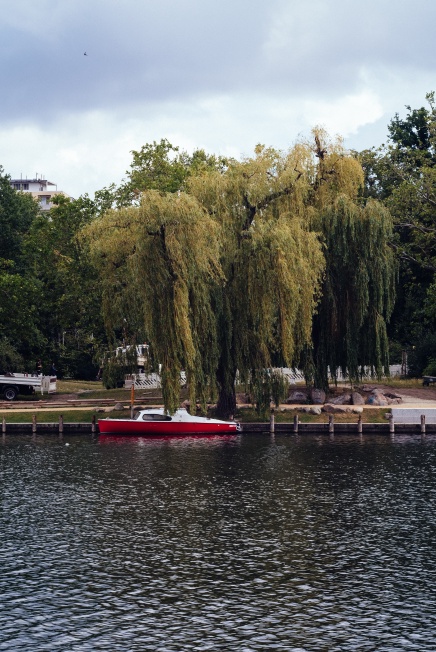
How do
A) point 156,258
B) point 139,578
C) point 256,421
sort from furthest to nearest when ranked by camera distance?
point 256,421 → point 156,258 → point 139,578

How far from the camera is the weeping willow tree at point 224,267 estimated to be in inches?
2071

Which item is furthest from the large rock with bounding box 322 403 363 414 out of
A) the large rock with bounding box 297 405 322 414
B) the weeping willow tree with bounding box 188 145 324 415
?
Answer: the weeping willow tree with bounding box 188 145 324 415

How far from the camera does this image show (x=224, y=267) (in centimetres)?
5541

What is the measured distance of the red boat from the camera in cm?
5694

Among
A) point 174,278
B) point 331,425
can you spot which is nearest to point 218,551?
point 174,278

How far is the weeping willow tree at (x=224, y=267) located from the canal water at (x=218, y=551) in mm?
7674

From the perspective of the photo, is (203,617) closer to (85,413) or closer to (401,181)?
(85,413)

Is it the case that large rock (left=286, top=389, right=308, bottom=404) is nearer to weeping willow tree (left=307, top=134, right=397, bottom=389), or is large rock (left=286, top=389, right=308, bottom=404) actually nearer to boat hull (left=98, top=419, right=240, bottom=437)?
weeping willow tree (left=307, top=134, right=397, bottom=389)

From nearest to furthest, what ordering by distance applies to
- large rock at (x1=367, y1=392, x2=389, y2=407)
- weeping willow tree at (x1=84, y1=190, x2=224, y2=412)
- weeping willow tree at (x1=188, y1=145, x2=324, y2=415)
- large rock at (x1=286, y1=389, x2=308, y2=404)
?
weeping willow tree at (x1=84, y1=190, x2=224, y2=412) → weeping willow tree at (x1=188, y1=145, x2=324, y2=415) → large rock at (x1=367, y1=392, x2=389, y2=407) → large rock at (x1=286, y1=389, x2=308, y2=404)

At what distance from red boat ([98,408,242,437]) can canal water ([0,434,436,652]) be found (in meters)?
7.13

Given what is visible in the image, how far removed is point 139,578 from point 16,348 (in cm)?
5570

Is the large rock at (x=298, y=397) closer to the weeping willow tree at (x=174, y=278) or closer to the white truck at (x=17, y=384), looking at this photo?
the weeping willow tree at (x=174, y=278)

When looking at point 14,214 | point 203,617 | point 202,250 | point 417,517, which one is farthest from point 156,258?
point 14,214

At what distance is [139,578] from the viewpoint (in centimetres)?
2655
